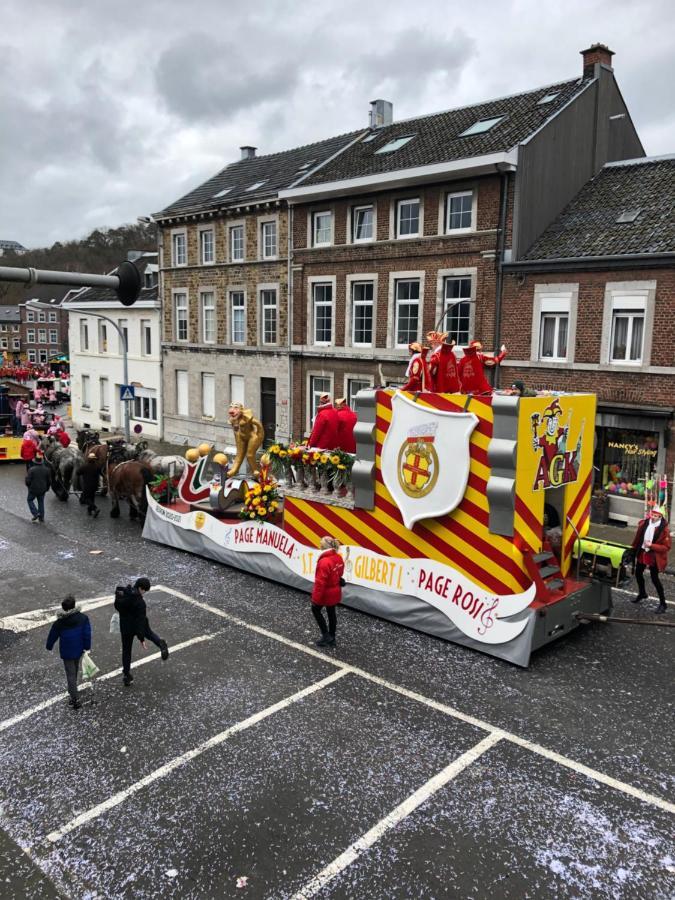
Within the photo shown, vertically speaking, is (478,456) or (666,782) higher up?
(478,456)

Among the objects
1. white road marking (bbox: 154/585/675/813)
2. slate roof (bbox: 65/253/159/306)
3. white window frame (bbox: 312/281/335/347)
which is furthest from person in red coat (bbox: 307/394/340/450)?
slate roof (bbox: 65/253/159/306)

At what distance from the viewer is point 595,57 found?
2042 cm

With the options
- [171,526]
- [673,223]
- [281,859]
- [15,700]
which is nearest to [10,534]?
[171,526]

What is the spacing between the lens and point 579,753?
6.76 metres

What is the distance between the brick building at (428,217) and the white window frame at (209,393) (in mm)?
5084

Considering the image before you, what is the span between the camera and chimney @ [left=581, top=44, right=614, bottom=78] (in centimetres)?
2033

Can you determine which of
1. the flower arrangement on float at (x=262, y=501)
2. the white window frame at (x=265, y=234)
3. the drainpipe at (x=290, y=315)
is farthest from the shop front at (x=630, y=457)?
the white window frame at (x=265, y=234)

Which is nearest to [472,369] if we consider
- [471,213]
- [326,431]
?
[326,431]

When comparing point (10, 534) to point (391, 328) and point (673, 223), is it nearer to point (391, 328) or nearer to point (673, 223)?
point (391, 328)

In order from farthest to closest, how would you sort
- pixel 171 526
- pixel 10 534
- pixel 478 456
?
pixel 10 534 < pixel 171 526 < pixel 478 456

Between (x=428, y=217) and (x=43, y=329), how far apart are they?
86.4 m

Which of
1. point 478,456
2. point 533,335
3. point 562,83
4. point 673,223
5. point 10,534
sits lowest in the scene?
point 10,534

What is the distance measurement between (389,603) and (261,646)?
1.99 m

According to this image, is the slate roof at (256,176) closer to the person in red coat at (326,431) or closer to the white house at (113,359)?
the white house at (113,359)
